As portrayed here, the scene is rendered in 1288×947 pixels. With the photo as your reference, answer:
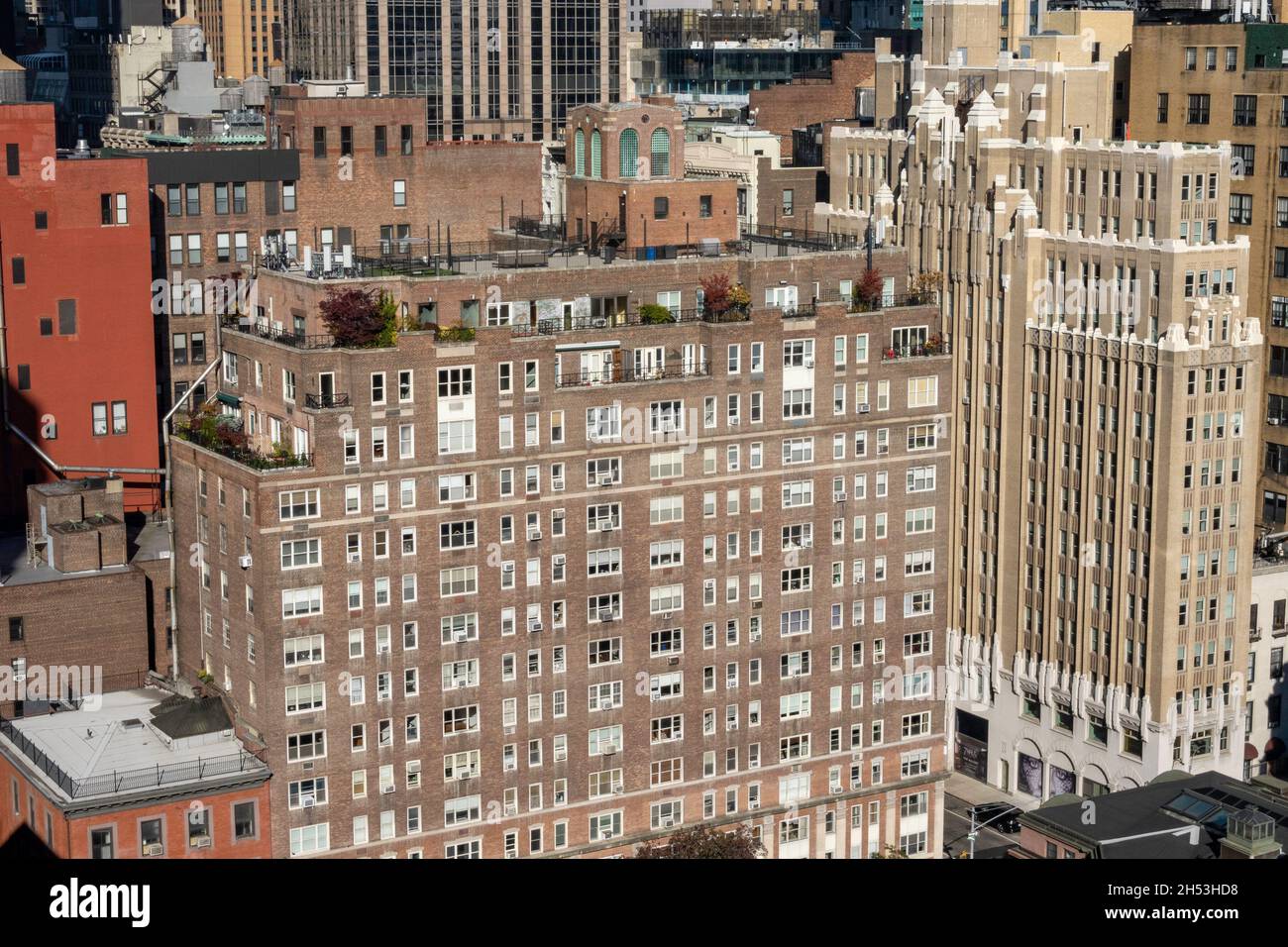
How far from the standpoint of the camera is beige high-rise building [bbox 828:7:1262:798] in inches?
5123

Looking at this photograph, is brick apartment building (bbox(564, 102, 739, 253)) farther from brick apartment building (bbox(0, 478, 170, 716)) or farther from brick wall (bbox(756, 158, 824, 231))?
brick wall (bbox(756, 158, 824, 231))

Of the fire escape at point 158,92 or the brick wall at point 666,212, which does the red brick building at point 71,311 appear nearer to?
the brick wall at point 666,212

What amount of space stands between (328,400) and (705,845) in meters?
31.8

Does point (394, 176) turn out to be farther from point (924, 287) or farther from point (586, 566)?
point (586, 566)

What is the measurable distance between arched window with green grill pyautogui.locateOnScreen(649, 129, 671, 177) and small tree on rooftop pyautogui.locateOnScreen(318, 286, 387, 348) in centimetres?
2631

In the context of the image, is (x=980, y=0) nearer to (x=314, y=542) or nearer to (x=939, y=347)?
(x=939, y=347)

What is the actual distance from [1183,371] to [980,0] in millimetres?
41233

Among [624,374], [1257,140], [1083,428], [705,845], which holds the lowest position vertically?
[705,845]

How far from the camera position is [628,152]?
126938mm

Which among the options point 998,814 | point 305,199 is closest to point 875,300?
point 998,814

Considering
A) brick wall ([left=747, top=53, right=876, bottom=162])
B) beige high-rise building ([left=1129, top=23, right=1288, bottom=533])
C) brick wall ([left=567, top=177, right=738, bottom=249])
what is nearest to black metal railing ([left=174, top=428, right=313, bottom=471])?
brick wall ([left=567, top=177, right=738, bottom=249])

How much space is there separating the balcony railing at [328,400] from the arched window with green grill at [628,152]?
95.1 feet

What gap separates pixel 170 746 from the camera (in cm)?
10662

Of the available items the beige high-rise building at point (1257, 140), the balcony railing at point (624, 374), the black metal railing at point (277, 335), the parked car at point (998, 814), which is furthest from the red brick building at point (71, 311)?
the beige high-rise building at point (1257, 140)
